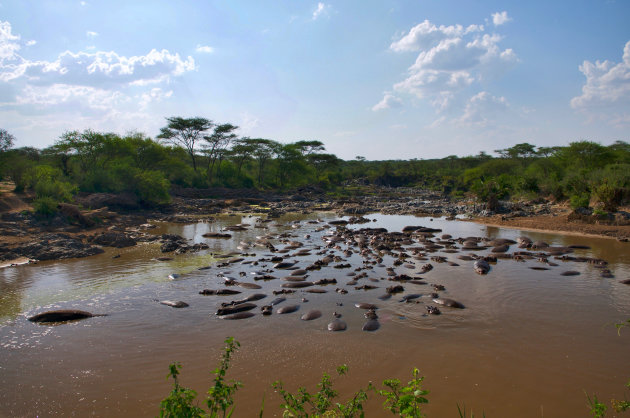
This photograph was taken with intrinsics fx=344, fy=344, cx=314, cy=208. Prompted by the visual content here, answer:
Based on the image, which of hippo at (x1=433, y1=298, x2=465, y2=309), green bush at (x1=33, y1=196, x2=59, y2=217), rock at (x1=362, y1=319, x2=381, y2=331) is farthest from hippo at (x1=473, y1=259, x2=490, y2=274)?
green bush at (x1=33, y1=196, x2=59, y2=217)

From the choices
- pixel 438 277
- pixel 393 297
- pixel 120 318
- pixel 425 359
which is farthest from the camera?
pixel 438 277

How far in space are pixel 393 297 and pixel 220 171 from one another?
47995 mm

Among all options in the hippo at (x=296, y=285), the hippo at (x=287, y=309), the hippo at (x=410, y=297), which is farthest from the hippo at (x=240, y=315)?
the hippo at (x=410, y=297)

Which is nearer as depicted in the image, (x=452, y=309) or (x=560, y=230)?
(x=452, y=309)

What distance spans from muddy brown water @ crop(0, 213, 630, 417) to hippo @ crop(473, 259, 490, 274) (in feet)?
1.93

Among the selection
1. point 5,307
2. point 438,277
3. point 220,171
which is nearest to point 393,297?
point 438,277

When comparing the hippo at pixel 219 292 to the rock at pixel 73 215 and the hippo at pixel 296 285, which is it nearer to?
the hippo at pixel 296 285

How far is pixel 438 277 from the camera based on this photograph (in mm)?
13117

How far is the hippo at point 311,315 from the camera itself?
30.2ft

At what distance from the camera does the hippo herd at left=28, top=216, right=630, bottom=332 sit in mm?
9844

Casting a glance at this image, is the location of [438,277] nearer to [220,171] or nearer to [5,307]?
[5,307]

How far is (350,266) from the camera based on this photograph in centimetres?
1484

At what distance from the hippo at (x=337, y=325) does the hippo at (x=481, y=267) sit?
7502 mm

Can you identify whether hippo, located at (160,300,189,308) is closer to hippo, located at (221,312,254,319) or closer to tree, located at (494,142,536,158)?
hippo, located at (221,312,254,319)
